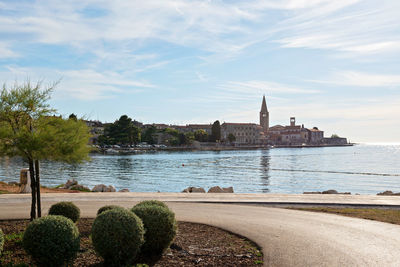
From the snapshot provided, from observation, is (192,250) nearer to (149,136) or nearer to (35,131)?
(35,131)

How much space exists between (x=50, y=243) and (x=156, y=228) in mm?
2334

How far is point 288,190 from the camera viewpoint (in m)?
42.2

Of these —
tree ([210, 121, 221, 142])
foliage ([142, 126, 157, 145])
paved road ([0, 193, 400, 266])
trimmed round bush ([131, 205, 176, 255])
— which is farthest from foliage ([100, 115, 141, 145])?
trimmed round bush ([131, 205, 176, 255])

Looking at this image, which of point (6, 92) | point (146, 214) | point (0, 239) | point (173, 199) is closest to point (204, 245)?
point (146, 214)

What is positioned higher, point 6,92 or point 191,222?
point 6,92

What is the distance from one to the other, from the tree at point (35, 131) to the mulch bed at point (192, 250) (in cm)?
230

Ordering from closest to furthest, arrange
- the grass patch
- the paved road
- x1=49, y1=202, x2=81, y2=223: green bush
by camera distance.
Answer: the paved road, x1=49, y1=202, x2=81, y2=223: green bush, the grass patch

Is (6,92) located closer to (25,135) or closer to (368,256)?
(25,135)

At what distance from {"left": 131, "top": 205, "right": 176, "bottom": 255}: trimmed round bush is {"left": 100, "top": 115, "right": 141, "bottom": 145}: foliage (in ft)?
485

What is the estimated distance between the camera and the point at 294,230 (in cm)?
1159

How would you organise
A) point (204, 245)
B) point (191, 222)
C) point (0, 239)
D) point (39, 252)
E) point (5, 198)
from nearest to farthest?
point (39, 252) < point (0, 239) < point (204, 245) < point (191, 222) < point (5, 198)

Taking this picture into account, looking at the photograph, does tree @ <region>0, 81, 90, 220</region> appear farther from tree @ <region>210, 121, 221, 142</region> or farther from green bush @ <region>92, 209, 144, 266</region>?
tree @ <region>210, 121, 221, 142</region>

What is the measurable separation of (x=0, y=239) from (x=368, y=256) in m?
8.37

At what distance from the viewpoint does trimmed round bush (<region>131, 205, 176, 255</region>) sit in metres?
8.62
